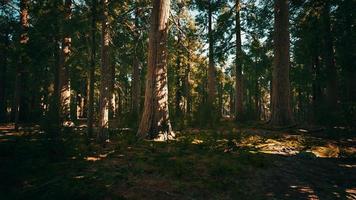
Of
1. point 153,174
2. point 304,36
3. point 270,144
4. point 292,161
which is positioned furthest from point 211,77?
point 153,174

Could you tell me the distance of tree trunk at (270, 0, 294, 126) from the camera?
12344 millimetres

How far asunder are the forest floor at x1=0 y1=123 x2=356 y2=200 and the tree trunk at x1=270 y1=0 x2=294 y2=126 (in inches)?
127

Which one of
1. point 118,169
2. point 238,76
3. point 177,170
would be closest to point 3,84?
point 238,76

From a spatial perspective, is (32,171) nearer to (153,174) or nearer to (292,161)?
(153,174)

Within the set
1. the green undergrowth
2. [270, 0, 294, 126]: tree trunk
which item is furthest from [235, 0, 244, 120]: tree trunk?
the green undergrowth

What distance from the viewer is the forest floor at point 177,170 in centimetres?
505

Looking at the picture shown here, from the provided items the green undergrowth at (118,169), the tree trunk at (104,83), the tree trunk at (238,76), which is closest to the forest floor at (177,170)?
the green undergrowth at (118,169)

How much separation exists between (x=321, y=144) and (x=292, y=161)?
2563mm

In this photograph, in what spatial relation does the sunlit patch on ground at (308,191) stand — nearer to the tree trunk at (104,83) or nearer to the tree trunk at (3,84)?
the tree trunk at (104,83)

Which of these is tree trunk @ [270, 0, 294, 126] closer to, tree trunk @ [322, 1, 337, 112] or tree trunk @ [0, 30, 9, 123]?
tree trunk @ [322, 1, 337, 112]

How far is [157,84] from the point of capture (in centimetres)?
960

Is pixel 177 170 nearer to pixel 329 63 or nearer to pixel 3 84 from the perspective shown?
pixel 329 63

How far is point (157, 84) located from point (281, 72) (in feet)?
21.0

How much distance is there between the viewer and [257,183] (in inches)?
222
